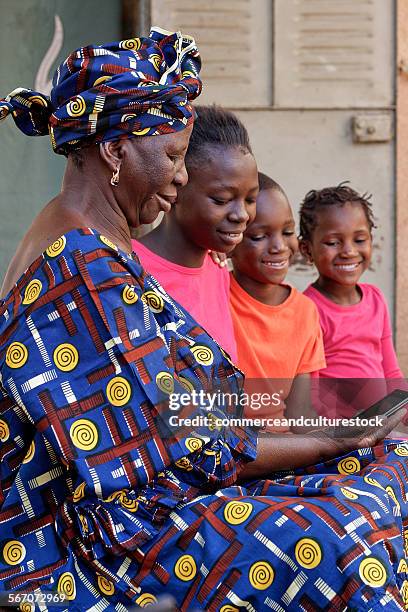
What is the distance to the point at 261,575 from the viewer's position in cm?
212

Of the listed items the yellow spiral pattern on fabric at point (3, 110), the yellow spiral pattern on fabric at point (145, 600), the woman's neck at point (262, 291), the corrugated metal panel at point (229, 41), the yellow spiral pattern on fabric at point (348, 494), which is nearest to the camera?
the yellow spiral pattern on fabric at point (145, 600)

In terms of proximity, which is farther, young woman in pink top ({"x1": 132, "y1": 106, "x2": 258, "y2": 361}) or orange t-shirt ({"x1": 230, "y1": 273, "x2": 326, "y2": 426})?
orange t-shirt ({"x1": 230, "y1": 273, "x2": 326, "y2": 426})

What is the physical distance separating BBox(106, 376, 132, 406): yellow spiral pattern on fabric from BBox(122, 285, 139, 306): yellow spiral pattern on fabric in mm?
173

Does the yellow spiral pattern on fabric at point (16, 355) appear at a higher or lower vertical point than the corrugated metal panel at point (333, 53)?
lower

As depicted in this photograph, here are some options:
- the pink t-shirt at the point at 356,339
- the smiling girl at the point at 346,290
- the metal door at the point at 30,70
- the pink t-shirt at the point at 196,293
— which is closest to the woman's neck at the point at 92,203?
the pink t-shirt at the point at 196,293

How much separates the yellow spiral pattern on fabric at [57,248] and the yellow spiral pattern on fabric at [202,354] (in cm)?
39

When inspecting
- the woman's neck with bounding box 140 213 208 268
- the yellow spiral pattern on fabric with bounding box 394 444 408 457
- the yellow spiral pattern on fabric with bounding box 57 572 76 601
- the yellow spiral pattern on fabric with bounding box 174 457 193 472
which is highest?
the woman's neck with bounding box 140 213 208 268

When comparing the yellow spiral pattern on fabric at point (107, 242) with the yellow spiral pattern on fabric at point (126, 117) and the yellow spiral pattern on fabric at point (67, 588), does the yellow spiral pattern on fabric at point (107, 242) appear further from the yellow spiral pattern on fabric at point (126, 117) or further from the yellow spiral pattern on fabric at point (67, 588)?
the yellow spiral pattern on fabric at point (67, 588)

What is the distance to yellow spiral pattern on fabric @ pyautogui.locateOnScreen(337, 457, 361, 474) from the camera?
2.66 metres

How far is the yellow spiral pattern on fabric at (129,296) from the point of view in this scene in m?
2.22

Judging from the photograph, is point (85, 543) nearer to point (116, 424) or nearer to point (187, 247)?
point (116, 424)

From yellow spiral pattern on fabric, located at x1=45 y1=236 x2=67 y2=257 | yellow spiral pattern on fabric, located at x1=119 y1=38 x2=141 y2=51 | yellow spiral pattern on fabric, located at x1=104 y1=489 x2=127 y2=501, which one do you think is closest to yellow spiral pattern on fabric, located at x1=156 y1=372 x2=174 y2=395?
yellow spiral pattern on fabric, located at x1=104 y1=489 x2=127 y2=501

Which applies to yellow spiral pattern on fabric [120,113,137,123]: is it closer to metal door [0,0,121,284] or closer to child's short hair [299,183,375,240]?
child's short hair [299,183,375,240]

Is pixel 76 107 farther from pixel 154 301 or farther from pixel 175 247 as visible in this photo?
pixel 175 247
